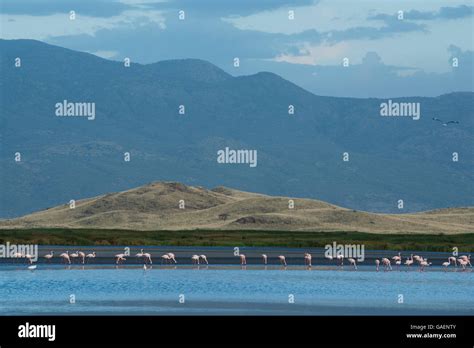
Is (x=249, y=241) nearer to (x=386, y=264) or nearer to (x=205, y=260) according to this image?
(x=205, y=260)

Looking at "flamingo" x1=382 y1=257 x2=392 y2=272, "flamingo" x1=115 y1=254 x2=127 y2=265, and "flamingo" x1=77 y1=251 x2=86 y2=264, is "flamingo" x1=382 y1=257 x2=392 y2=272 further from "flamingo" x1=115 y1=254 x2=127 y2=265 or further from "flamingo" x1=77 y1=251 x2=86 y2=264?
"flamingo" x1=77 y1=251 x2=86 y2=264

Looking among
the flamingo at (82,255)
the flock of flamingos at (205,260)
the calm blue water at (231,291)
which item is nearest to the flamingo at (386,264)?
the flock of flamingos at (205,260)

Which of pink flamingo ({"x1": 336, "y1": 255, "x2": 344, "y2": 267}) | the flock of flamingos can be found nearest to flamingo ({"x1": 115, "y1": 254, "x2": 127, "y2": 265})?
the flock of flamingos

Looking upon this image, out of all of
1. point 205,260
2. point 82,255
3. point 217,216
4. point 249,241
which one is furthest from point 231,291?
point 217,216

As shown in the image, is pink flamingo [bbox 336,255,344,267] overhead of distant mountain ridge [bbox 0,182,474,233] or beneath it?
beneath

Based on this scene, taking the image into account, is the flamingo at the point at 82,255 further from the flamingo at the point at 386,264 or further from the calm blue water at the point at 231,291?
the flamingo at the point at 386,264

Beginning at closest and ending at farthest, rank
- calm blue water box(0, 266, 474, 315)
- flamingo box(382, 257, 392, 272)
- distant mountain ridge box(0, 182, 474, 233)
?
1. calm blue water box(0, 266, 474, 315)
2. flamingo box(382, 257, 392, 272)
3. distant mountain ridge box(0, 182, 474, 233)

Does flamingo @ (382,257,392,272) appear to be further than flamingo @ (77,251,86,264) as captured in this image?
No
